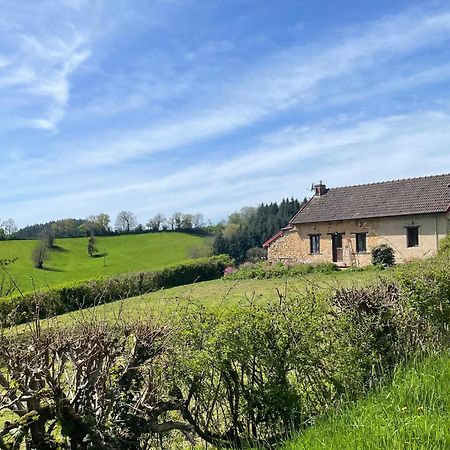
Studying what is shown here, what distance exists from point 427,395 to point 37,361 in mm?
3489

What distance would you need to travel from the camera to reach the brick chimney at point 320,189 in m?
38.7

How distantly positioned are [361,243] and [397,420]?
30.2 meters

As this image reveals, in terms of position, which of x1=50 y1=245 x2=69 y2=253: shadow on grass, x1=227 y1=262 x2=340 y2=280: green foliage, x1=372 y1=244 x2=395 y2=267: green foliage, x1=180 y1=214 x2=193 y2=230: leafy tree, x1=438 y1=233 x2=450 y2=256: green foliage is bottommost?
x1=227 y1=262 x2=340 y2=280: green foliage

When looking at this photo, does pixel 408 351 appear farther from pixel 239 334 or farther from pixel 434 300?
pixel 239 334

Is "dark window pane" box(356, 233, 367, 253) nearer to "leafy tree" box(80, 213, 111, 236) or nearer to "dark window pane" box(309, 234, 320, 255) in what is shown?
"dark window pane" box(309, 234, 320, 255)

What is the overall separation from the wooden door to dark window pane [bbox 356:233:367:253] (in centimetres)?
151

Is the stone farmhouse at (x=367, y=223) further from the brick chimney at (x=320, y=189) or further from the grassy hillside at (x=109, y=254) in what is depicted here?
the grassy hillside at (x=109, y=254)

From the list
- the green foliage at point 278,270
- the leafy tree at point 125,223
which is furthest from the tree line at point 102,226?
the green foliage at point 278,270

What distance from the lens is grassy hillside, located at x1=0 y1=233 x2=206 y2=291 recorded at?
52656mm

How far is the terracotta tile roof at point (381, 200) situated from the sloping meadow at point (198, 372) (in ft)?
85.5

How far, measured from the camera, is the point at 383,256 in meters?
31.0

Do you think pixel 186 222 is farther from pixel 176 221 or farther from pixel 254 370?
pixel 254 370

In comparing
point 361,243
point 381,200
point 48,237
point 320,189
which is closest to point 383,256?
point 361,243

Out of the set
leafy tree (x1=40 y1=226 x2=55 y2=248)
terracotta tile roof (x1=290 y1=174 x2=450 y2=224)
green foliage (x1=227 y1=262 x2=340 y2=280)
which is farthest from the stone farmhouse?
leafy tree (x1=40 y1=226 x2=55 y2=248)
